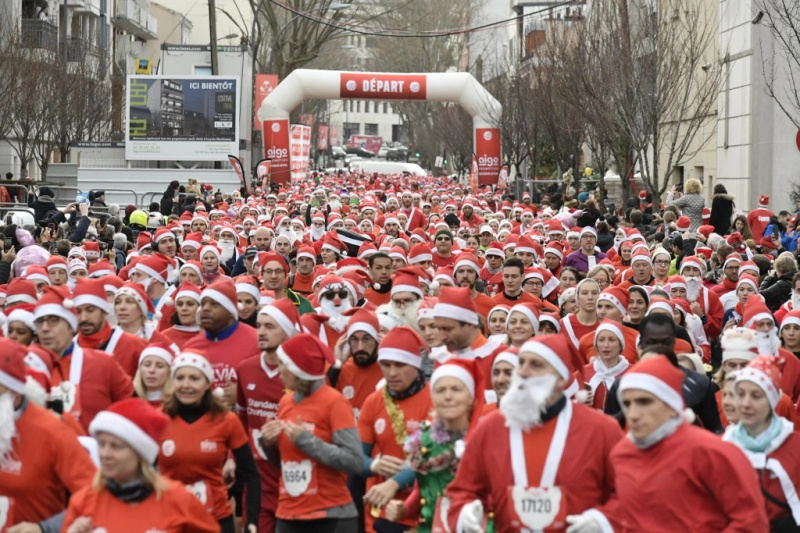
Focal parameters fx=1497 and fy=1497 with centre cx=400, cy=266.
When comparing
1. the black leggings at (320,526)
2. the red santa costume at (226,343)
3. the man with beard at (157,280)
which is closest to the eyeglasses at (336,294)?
the man with beard at (157,280)

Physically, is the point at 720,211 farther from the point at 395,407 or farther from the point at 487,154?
the point at 487,154

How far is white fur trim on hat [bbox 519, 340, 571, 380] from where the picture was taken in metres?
5.71

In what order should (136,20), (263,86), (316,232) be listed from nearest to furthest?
1. (316,232)
2. (263,86)
3. (136,20)

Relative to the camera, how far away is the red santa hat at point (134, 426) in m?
5.55

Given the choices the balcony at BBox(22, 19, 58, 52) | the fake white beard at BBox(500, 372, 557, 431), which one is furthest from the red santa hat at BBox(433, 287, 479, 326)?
the balcony at BBox(22, 19, 58, 52)

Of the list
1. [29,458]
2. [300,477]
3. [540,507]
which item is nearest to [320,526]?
[300,477]

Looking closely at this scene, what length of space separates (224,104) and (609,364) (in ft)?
110

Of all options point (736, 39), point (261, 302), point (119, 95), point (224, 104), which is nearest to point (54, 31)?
point (119, 95)

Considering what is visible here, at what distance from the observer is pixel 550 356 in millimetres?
5727

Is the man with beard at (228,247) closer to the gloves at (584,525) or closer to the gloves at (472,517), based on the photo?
the gloves at (472,517)

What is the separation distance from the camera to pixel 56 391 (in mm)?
7250

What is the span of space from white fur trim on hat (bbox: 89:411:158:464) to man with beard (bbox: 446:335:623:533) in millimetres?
1183

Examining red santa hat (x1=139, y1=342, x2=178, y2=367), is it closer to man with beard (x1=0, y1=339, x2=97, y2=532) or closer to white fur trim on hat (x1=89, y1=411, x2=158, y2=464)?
man with beard (x1=0, y1=339, x2=97, y2=532)

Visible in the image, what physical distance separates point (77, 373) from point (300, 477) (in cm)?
127
